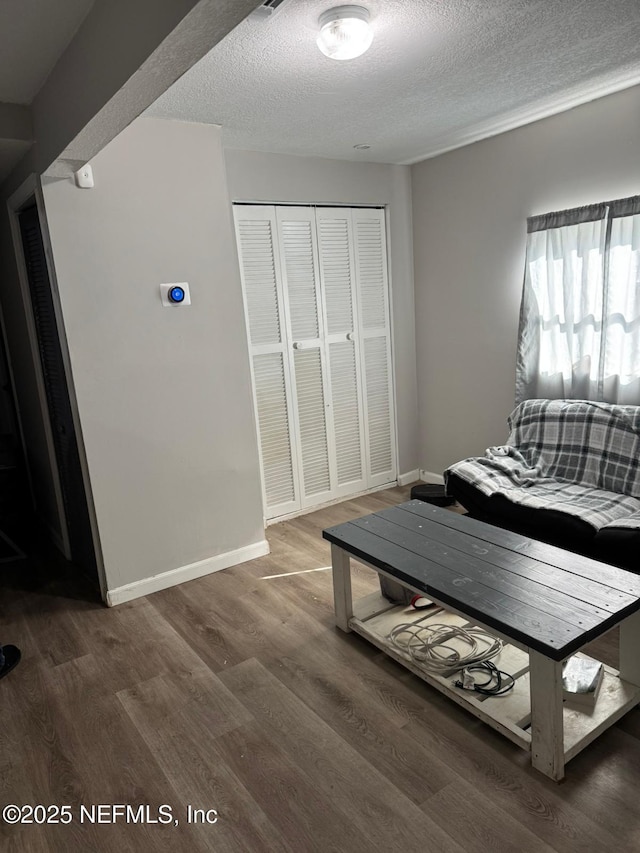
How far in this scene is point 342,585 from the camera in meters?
2.64

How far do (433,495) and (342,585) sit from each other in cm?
154

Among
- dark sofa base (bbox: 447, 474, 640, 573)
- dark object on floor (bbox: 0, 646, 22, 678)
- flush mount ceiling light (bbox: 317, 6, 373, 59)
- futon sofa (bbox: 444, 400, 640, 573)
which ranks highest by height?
flush mount ceiling light (bbox: 317, 6, 373, 59)

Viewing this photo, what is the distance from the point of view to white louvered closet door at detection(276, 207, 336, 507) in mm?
3900

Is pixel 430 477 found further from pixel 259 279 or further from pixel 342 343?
pixel 259 279

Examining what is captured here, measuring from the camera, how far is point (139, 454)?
3098 millimetres

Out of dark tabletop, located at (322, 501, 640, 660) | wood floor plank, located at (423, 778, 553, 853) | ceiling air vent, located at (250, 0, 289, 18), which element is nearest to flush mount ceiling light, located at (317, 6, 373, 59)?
ceiling air vent, located at (250, 0, 289, 18)

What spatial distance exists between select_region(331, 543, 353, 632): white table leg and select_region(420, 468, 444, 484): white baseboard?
84.9 inches

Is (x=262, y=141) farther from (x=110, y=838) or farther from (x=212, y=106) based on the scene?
(x=110, y=838)

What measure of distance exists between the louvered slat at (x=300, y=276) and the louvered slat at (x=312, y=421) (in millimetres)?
174

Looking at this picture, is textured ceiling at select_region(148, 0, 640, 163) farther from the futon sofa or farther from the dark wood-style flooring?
the dark wood-style flooring

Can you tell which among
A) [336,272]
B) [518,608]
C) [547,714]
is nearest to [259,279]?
[336,272]

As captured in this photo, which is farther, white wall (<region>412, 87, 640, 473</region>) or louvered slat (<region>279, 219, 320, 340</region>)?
louvered slat (<region>279, 219, 320, 340</region>)

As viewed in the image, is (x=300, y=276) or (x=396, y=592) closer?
(x=396, y=592)

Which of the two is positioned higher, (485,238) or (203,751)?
(485,238)
